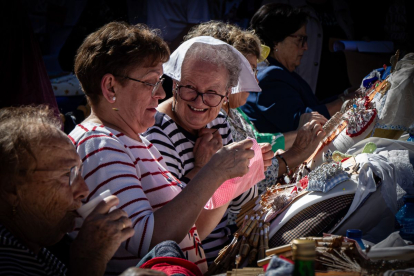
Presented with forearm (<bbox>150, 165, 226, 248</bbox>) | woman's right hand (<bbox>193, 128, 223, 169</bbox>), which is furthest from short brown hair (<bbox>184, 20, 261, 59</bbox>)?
forearm (<bbox>150, 165, 226, 248</bbox>)

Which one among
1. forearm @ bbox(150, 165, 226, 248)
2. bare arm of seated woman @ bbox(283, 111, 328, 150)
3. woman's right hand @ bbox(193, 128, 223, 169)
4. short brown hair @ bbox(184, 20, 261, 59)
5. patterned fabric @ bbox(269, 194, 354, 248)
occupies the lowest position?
bare arm of seated woman @ bbox(283, 111, 328, 150)

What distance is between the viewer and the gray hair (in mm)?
2650

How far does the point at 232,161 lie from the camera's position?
2.04 metres

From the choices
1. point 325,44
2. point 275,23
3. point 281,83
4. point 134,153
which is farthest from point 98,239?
point 325,44

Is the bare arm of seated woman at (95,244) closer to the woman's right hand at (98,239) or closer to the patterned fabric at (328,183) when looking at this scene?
the woman's right hand at (98,239)

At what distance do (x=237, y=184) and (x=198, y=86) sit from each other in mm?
607

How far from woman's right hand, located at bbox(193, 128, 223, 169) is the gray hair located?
1.02 feet

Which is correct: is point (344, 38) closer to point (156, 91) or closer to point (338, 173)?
point (338, 173)

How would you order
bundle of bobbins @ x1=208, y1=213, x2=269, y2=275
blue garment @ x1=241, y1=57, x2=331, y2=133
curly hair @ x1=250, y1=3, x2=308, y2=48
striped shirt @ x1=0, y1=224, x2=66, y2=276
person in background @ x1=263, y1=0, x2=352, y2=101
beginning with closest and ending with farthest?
1. striped shirt @ x1=0, y1=224, x2=66, y2=276
2. bundle of bobbins @ x1=208, y1=213, x2=269, y2=275
3. blue garment @ x1=241, y1=57, x2=331, y2=133
4. curly hair @ x1=250, y1=3, x2=308, y2=48
5. person in background @ x1=263, y1=0, x2=352, y2=101

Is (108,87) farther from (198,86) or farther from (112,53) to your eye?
(198,86)

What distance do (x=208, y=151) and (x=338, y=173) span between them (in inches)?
27.7

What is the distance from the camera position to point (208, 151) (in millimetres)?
2650

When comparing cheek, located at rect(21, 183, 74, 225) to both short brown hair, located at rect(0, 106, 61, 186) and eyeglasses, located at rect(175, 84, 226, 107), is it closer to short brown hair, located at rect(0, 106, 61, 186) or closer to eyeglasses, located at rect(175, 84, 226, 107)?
short brown hair, located at rect(0, 106, 61, 186)

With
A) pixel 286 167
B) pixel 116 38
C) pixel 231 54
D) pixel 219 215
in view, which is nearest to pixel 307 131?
pixel 286 167
